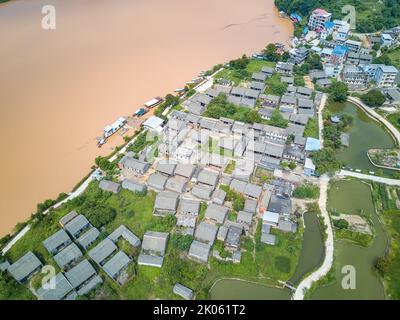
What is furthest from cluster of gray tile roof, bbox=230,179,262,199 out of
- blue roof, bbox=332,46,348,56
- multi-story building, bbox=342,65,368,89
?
blue roof, bbox=332,46,348,56

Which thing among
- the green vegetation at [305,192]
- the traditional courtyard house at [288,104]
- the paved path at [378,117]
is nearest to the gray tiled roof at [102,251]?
the green vegetation at [305,192]

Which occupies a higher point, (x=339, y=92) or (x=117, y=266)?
(x=339, y=92)

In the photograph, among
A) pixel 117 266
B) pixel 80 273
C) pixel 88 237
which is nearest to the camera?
pixel 80 273

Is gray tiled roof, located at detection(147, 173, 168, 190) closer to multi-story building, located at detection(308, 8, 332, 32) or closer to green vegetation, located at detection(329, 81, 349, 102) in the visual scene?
green vegetation, located at detection(329, 81, 349, 102)

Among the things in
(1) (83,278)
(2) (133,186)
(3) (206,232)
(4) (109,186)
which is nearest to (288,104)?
(3) (206,232)

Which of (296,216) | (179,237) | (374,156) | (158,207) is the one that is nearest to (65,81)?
(158,207)

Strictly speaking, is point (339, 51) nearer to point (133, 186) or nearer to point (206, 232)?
point (206, 232)

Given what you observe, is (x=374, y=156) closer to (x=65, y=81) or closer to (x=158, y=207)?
(x=158, y=207)

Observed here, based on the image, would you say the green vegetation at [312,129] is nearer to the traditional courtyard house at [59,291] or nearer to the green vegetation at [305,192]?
the green vegetation at [305,192]
